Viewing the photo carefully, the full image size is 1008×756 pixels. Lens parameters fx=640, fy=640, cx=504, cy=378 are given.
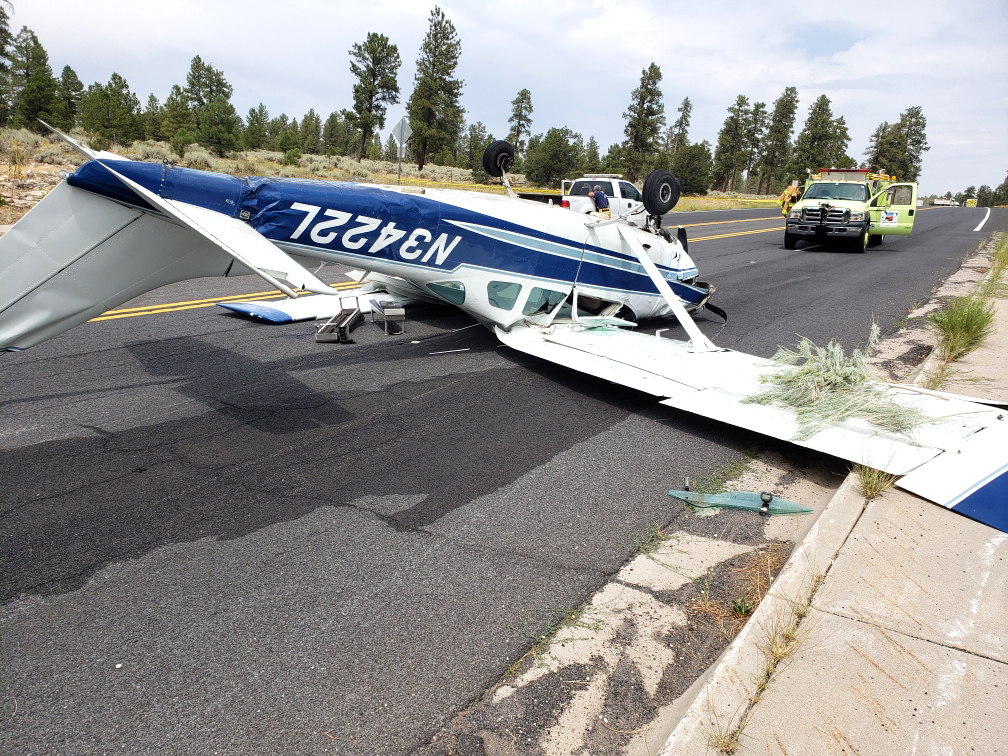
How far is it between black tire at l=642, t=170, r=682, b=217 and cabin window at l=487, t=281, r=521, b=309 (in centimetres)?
200

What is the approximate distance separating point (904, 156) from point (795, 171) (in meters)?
29.5

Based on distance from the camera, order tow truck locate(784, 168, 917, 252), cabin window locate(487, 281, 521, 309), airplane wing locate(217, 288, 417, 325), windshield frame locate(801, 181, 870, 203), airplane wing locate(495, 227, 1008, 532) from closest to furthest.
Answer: airplane wing locate(495, 227, 1008, 532) → cabin window locate(487, 281, 521, 309) → airplane wing locate(217, 288, 417, 325) → tow truck locate(784, 168, 917, 252) → windshield frame locate(801, 181, 870, 203)

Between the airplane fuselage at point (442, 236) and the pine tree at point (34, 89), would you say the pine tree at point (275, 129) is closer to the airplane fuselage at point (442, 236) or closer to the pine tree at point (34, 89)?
the pine tree at point (34, 89)

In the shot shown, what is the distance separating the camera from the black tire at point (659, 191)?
25.8 feet

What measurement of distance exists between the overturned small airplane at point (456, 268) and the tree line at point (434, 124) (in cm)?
3089

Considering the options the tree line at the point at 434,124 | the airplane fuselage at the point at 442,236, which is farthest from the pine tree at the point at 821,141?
the airplane fuselage at the point at 442,236

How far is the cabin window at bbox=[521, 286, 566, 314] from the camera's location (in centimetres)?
775

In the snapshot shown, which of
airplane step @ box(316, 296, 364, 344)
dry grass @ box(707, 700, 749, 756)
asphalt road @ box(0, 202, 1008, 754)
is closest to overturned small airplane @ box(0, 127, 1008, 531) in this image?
asphalt road @ box(0, 202, 1008, 754)

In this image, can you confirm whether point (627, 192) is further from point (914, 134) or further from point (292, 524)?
point (914, 134)

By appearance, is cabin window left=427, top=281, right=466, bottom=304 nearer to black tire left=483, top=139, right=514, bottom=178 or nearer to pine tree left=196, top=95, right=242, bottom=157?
black tire left=483, top=139, right=514, bottom=178

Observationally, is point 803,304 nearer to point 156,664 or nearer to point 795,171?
point 156,664

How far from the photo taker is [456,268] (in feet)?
23.4

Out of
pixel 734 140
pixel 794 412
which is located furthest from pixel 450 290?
pixel 734 140

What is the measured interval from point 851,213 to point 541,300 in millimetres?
17556
